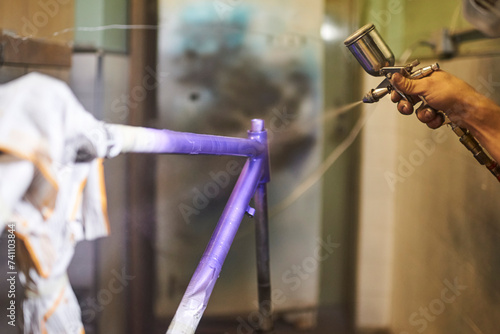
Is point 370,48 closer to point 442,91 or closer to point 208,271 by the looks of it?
point 442,91

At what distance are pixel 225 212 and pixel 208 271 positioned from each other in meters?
0.12

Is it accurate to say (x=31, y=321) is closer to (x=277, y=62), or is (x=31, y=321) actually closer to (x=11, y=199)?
(x=11, y=199)

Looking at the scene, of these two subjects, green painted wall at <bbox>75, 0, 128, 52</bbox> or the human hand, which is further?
green painted wall at <bbox>75, 0, 128, 52</bbox>

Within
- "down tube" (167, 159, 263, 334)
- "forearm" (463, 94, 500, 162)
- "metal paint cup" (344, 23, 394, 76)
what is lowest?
"down tube" (167, 159, 263, 334)

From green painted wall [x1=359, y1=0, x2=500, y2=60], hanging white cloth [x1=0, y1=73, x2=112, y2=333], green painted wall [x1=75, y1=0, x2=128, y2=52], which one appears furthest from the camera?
green painted wall [x1=359, y1=0, x2=500, y2=60]

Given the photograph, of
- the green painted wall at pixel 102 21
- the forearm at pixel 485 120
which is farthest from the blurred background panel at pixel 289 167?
the forearm at pixel 485 120

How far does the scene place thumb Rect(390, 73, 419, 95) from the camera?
0.84m

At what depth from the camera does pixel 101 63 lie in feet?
3.44

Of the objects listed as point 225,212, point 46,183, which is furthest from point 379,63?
point 46,183

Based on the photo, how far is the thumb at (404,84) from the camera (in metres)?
0.84

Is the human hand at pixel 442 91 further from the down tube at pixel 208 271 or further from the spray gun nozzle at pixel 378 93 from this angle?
the down tube at pixel 208 271

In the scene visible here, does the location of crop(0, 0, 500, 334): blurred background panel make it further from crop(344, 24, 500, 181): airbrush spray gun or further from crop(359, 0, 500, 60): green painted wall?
crop(344, 24, 500, 181): airbrush spray gun

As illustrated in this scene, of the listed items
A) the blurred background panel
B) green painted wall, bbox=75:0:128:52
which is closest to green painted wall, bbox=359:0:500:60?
the blurred background panel

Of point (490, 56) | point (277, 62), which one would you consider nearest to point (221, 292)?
point (277, 62)
